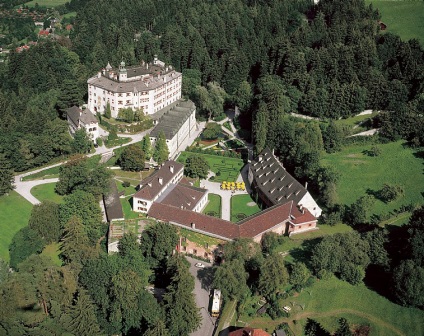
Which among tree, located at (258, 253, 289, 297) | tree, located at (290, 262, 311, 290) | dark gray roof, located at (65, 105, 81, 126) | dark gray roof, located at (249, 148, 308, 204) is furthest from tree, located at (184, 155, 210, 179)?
tree, located at (290, 262, 311, 290)

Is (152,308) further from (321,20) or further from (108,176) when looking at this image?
(321,20)

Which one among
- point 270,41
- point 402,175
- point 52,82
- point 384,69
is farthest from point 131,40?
point 402,175

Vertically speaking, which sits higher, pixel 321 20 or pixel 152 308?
pixel 321 20

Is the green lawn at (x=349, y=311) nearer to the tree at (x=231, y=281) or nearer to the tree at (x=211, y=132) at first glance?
the tree at (x=231, y=281)

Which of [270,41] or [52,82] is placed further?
[270,41]

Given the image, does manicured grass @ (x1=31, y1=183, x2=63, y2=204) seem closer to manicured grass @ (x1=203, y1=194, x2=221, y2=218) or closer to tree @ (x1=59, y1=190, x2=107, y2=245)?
tree @ (x1=59, y1=190, x2=107, y2=245)

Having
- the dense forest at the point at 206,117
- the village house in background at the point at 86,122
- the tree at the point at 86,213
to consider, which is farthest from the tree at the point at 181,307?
the village house in background at the point at 86,122
